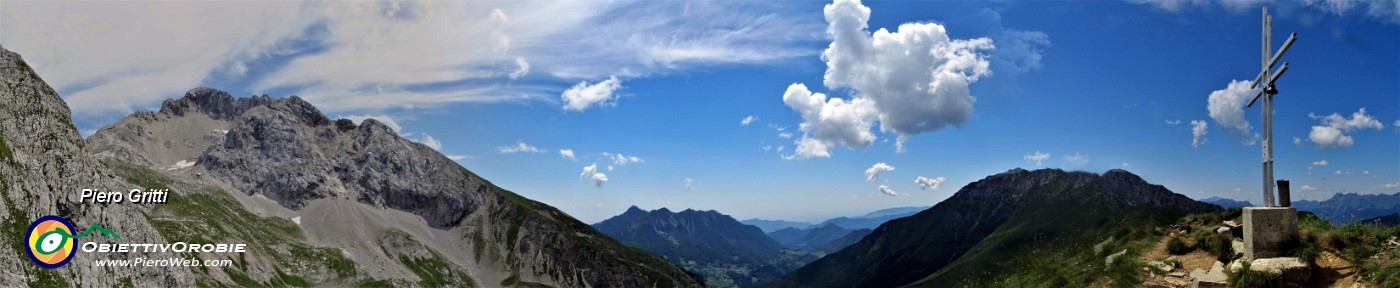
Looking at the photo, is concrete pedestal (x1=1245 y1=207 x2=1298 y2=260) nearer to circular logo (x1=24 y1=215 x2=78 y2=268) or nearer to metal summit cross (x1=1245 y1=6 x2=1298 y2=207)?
metal summit cross (x1=1245 y1=6 x2=1298 y2=207)

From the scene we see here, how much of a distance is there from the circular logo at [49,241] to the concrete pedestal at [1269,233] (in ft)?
364

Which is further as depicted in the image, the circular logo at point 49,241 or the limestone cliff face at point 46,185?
the limestone cliff face at point 46,185

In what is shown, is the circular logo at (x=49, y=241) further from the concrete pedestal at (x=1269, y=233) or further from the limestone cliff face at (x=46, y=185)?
the concrete pedestal at (x=1269, y=233)

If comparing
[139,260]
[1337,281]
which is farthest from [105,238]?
[1337,281]

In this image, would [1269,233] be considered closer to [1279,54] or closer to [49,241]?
[1279,54]

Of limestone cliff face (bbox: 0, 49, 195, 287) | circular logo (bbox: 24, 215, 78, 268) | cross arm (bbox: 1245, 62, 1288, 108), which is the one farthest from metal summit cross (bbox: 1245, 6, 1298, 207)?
limestone cliff face (bbox: 0, 49, 195, 287)

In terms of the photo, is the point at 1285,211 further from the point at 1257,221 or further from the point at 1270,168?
the point at 1270,168

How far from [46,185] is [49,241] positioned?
39.3 m

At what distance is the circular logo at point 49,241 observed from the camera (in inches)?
3083

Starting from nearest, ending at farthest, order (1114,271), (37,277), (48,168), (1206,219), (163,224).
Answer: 1. (1114,271)
2. (1206,219)
3. (37,277)
4. (48,168)
5. (163,224)

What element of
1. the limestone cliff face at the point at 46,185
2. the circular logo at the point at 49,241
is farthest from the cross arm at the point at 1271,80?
the limestone cliff face at the point at 46,185

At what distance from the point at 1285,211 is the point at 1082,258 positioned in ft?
22.5

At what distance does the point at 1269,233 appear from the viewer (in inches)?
867

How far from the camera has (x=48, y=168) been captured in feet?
358
